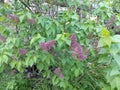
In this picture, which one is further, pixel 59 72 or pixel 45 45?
pixel 59 72

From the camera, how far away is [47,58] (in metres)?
2.11

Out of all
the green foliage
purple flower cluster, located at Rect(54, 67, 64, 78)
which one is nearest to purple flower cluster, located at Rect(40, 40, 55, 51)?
the green foliage

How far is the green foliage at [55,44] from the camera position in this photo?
6.93ft

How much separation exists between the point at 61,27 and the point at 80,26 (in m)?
0.17

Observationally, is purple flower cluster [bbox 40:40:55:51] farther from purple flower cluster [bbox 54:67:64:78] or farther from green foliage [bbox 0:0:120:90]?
purple flower cluster [bbox 54:67:64:78]

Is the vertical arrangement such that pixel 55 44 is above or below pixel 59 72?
above

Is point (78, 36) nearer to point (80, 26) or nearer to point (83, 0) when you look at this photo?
point (80, 26)

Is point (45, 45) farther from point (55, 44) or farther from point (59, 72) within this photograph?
point (59, 72)

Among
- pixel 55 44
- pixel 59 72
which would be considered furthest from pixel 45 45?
pixel 59 72

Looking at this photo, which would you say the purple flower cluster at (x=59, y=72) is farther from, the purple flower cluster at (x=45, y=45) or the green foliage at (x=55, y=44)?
the purple flower cluster at (x=45, y=45)

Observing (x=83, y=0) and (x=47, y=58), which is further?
(x=83, y=0)

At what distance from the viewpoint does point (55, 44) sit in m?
2.12

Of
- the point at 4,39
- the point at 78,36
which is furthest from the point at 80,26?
the point at 4,39

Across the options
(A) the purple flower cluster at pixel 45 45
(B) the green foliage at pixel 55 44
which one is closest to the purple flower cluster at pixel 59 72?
(B) the green foliage at pixel 55 44
